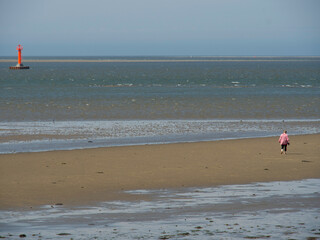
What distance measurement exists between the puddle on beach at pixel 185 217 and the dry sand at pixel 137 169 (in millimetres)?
1126

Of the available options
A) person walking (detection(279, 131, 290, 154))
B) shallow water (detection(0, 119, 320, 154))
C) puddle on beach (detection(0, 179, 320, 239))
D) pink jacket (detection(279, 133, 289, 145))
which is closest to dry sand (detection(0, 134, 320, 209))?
person walking (detection(279, 131, 290, 154))

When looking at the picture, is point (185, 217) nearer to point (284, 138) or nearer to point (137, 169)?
point (137, 169)

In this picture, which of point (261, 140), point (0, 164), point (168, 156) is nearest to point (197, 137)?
point (261, 140)

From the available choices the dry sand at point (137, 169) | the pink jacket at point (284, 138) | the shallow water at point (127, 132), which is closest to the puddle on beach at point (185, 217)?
the dry sand at point (137, 169)

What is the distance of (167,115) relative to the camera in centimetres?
4238

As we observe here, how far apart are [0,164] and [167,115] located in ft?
74.6

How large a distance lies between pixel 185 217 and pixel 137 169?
6746mm

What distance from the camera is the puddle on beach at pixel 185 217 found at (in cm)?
1160

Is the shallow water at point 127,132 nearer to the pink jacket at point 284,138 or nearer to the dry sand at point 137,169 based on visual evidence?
the dry sand at point 137,169

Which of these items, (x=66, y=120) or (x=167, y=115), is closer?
(x=66, y=120)

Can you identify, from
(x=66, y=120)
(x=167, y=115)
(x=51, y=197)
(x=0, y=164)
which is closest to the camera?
(x=51, y=197)

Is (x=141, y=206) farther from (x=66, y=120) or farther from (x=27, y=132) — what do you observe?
(x=66, y=120)

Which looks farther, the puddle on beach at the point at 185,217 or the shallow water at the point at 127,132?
the shallow water at the point at 127,132

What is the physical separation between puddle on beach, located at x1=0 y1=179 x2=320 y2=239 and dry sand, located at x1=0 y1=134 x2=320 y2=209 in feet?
3.70
